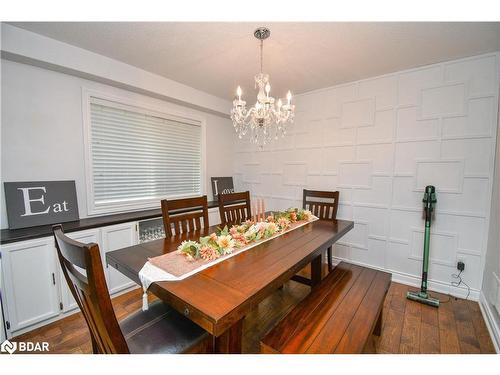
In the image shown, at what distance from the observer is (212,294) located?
37.1 inches

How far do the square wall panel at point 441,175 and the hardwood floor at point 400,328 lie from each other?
1140 mm

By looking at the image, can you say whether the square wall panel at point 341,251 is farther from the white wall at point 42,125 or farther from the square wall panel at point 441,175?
the white wall at point 42,125

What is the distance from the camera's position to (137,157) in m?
2.69

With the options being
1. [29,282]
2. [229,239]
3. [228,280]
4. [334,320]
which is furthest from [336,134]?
[29,282]

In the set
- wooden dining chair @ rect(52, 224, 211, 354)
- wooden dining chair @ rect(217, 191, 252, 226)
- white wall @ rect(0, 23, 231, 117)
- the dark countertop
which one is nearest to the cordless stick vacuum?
wooden dining chair @ rect(217, 191, 252, 226)

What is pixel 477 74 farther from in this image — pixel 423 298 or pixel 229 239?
pixel 229 239

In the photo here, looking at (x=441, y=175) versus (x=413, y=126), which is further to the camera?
(x=413, y=126)

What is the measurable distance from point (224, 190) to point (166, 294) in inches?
108

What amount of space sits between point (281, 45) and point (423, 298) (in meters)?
2.80

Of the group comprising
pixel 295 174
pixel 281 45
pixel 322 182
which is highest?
pixel 281 45

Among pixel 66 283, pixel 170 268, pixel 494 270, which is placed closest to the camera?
pixel 170 268

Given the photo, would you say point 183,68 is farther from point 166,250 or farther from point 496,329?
point 496,329

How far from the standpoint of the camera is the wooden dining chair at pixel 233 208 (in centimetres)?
215

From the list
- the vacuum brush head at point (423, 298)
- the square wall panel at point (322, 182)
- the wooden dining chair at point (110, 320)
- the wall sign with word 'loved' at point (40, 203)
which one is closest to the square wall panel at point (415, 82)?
the square wall panel at point (322, 182)
